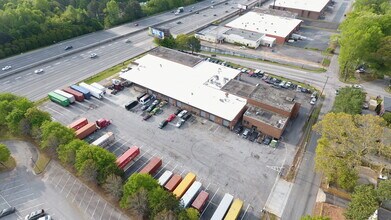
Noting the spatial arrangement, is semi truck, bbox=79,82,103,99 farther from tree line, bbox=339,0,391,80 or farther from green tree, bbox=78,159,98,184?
tree line, bbox=339,0,391,80

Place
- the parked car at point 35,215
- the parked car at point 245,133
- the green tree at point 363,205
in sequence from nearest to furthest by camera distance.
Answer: the green tree at point 363,205, the parked car at point 35,215, the parked car at point 245,133

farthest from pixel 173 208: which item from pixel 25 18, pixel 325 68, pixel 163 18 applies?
pixel 163 18

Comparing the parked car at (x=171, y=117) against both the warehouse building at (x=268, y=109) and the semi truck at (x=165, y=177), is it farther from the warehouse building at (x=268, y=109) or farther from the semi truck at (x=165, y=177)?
the semi truck at (x=165, y=177)

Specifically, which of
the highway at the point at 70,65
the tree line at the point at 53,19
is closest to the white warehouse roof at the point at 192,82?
the highway at the point at 70,65

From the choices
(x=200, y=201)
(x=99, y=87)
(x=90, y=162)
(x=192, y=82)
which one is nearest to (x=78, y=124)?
(x=99, y=87)

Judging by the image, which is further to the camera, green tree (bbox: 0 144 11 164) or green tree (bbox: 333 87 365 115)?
green tree (bbox: 333 87 365 115)

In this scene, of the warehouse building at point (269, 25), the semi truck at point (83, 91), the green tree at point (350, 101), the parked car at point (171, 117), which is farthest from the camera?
the warehouse building at point (269, 25)

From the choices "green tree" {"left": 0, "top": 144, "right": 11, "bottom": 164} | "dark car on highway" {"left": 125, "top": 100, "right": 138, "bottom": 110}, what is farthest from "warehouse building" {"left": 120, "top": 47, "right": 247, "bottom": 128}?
"green tree" {"left": 0, "top": 144, "right": 11, "bottom": 164}
